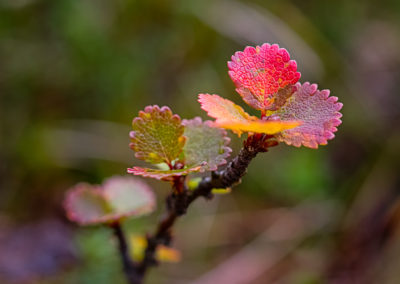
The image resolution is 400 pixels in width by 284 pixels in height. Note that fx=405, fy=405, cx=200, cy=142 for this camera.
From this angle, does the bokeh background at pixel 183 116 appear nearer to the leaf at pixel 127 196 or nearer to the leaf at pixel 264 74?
the leaf at pixel 127 196

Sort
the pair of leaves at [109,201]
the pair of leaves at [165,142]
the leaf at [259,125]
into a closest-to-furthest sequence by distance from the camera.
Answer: the leaf at [259,125]
the pair of leaves at [165,142]
the pair of leaves at [109,201]

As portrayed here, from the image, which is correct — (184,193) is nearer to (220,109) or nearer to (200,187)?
(200,187)

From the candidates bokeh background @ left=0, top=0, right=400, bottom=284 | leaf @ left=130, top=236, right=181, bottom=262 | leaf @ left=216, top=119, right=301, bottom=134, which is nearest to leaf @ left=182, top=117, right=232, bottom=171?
leaf @ left=216, top=119, right=301, bottom=134

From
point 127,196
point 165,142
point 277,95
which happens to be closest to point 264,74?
point 277,95

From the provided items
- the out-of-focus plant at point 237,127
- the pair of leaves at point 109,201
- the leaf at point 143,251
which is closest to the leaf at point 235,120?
Answer: the out-of-focus plant at point 237,127

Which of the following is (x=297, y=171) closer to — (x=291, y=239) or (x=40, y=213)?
(x=291, y=239)

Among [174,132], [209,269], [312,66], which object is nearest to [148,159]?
[174,132]

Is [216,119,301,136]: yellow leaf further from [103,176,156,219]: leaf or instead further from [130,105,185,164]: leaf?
[103,176,156,219]: leaf
